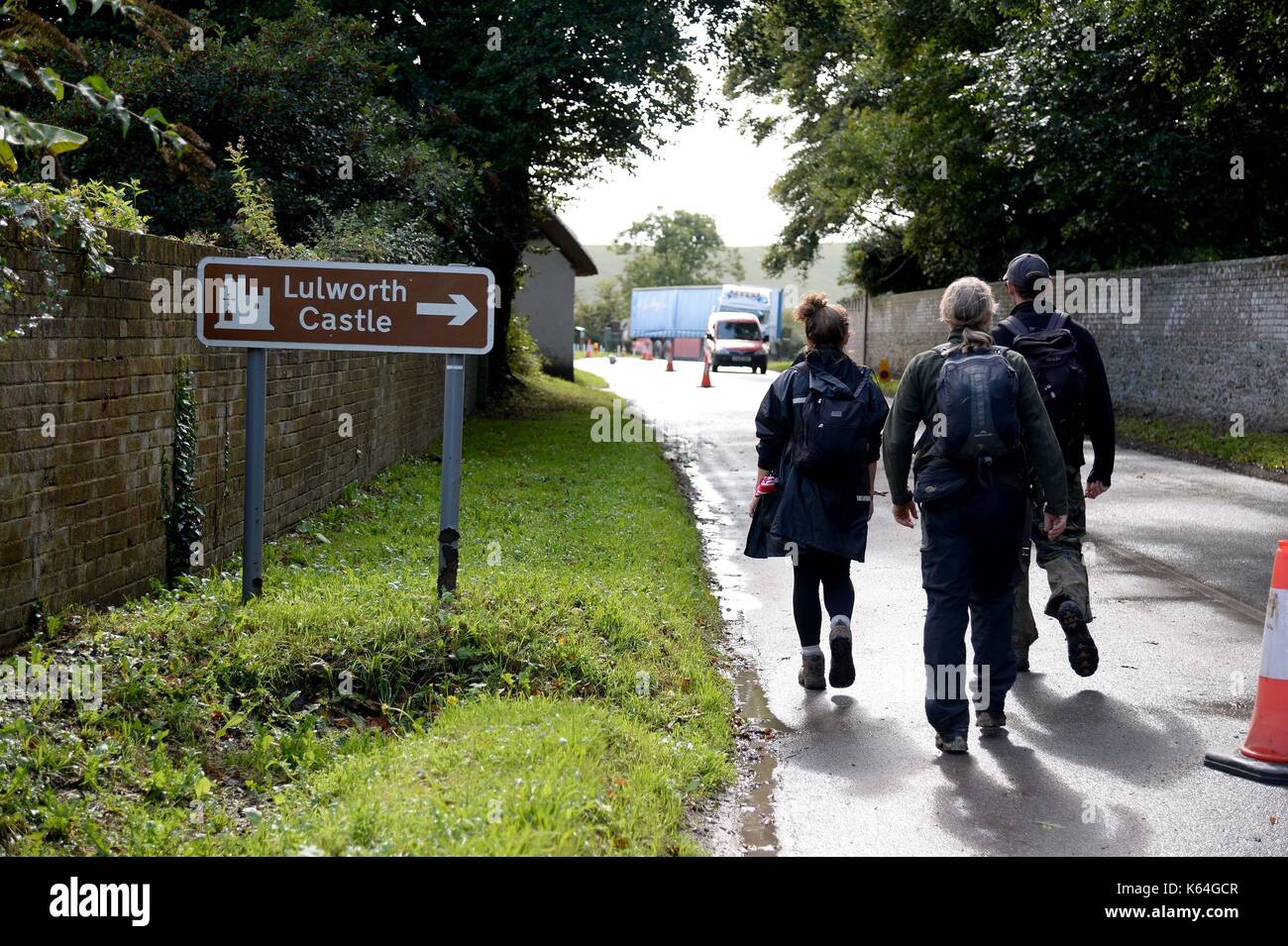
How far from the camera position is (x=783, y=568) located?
10172mm

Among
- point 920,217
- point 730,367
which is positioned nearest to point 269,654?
point 920,217

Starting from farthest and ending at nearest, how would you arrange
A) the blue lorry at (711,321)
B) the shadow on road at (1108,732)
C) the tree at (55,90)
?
the blue lorry at (711,321) → the shadow on road at (1108,732) → the tree at (55,90)

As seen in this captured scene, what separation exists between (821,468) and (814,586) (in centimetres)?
62

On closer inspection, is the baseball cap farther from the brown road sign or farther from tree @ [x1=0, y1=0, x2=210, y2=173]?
tree @ [x1=0, y1=0, x2=210, y2=173]

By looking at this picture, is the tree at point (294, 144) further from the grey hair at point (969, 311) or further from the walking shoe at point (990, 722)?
the walking shoe at point (990, 722)

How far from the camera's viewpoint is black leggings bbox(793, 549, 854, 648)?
6.74 metres

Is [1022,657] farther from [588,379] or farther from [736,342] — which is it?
[736,342]

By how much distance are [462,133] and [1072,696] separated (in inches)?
514

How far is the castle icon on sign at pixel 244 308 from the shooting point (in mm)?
6691

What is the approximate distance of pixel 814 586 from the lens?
267 inches

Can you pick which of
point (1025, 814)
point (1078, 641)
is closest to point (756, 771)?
point (1025, 814)

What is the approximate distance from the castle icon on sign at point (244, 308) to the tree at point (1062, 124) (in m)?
14.2

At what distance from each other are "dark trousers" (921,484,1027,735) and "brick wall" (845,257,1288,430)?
12619 mm

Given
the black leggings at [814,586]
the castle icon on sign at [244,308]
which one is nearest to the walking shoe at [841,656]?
the black leggings at [814,586]
